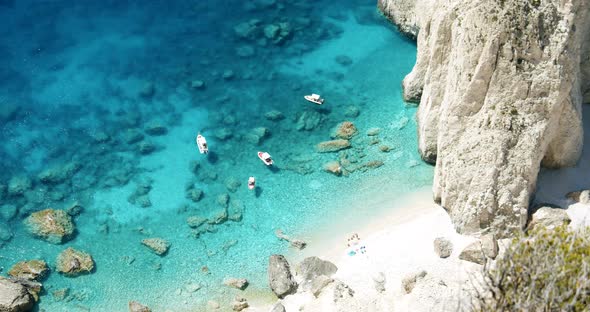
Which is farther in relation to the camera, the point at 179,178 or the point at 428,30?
the point at 179,178

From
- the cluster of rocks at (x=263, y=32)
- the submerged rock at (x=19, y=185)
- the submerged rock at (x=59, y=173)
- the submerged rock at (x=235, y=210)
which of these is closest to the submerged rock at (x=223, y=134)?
the submerged rock at (x=235, y=210)

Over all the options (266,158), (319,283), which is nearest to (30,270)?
(266,158)

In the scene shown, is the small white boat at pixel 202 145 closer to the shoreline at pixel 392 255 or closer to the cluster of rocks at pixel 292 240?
the cluster of rocks at pixel 292 240

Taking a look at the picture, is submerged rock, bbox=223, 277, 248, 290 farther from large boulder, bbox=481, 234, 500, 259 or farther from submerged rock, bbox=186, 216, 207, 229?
large boulder, bbox=481, 234, 500, 259

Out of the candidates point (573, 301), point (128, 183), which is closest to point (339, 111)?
point (128, 183)

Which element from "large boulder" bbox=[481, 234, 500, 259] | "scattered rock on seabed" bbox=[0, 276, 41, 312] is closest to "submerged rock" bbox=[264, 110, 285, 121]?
"large boulder" bbox=[481, 234, 500, 259]

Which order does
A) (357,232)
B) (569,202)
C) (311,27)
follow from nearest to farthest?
(569,202)
(357,232)
(311,27)

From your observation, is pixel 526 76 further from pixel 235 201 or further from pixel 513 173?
pixel 235 201
